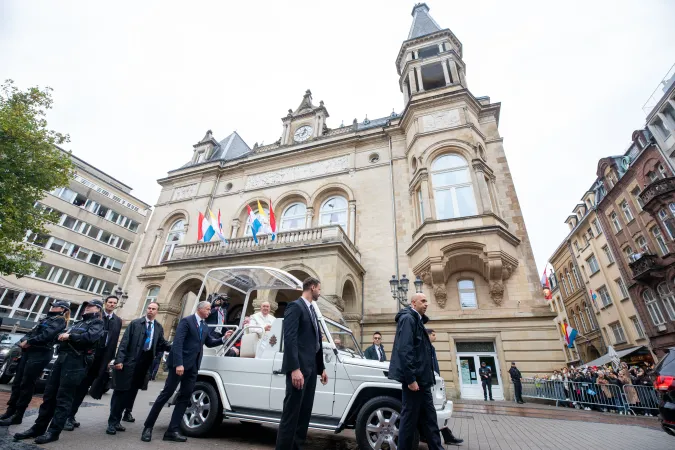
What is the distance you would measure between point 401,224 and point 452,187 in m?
3.07

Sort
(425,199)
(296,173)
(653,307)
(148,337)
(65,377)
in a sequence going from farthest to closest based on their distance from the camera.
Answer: (653,307) → (296,173) → (425,199) → (148,337) → (65,377)

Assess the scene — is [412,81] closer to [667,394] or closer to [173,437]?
[667,394]

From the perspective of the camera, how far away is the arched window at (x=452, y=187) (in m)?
14.5

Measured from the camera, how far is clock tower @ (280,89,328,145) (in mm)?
22703

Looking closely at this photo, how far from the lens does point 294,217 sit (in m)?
19.2

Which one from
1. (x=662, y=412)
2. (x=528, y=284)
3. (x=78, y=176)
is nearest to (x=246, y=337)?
(x=662, y=412)

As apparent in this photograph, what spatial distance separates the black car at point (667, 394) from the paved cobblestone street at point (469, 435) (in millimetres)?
894

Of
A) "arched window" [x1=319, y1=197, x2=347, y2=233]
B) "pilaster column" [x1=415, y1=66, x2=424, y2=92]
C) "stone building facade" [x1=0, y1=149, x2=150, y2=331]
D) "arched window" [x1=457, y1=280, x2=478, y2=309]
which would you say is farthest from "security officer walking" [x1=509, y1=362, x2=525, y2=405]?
"stone building facade" [x1=0, y1=149, x2=150, y2=331]

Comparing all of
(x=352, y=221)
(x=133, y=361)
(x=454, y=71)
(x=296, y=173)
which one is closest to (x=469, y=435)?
(x=133, y=361)

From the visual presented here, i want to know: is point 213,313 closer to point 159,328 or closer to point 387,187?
point 159,328

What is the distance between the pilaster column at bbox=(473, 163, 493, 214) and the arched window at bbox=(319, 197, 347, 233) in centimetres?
719

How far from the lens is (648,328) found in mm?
21766

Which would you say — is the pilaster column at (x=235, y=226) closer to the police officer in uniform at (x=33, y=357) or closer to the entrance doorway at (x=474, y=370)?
the entrance doorway at (x=474, y=370)

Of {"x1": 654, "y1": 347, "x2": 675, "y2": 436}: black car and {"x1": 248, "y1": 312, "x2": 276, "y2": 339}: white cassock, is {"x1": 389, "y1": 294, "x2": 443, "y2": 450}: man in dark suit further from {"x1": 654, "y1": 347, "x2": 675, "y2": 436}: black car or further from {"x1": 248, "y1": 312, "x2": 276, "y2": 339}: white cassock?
{"x1": 654, "y1": 347, "x2": 675, "y2": 436}: black car
